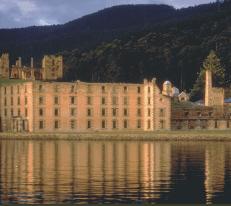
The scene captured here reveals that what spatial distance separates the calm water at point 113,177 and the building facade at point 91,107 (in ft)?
166

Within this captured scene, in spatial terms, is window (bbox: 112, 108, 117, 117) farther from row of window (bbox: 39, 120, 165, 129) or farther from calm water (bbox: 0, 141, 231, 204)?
calm water (bbox: 0, 141, 231, 204)

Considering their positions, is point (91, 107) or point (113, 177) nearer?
point (113, 177)

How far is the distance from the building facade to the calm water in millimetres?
50555

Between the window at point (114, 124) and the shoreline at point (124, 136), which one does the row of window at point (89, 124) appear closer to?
the window at point (114, 124)

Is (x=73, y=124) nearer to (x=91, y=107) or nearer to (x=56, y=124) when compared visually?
(x=56, y=124)

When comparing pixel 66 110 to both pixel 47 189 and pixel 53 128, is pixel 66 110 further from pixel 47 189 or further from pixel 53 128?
pixel 47 189

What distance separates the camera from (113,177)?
216ft

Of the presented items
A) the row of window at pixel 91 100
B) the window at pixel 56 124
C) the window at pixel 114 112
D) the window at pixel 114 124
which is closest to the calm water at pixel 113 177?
the window at pixel 56 124

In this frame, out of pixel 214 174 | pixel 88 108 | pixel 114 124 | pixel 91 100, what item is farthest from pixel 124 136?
pixel 214 174

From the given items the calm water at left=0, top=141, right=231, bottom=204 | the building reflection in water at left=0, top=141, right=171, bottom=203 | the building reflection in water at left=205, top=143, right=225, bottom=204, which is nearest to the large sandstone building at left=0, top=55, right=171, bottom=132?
the building reflection in water at left=0, top=141, right=171, bottom=203

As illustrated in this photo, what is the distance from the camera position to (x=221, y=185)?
59406mm

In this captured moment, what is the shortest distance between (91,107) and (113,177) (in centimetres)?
9106

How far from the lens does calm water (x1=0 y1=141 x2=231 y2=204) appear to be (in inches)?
2035

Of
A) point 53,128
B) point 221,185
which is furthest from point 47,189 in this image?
point 53,128
